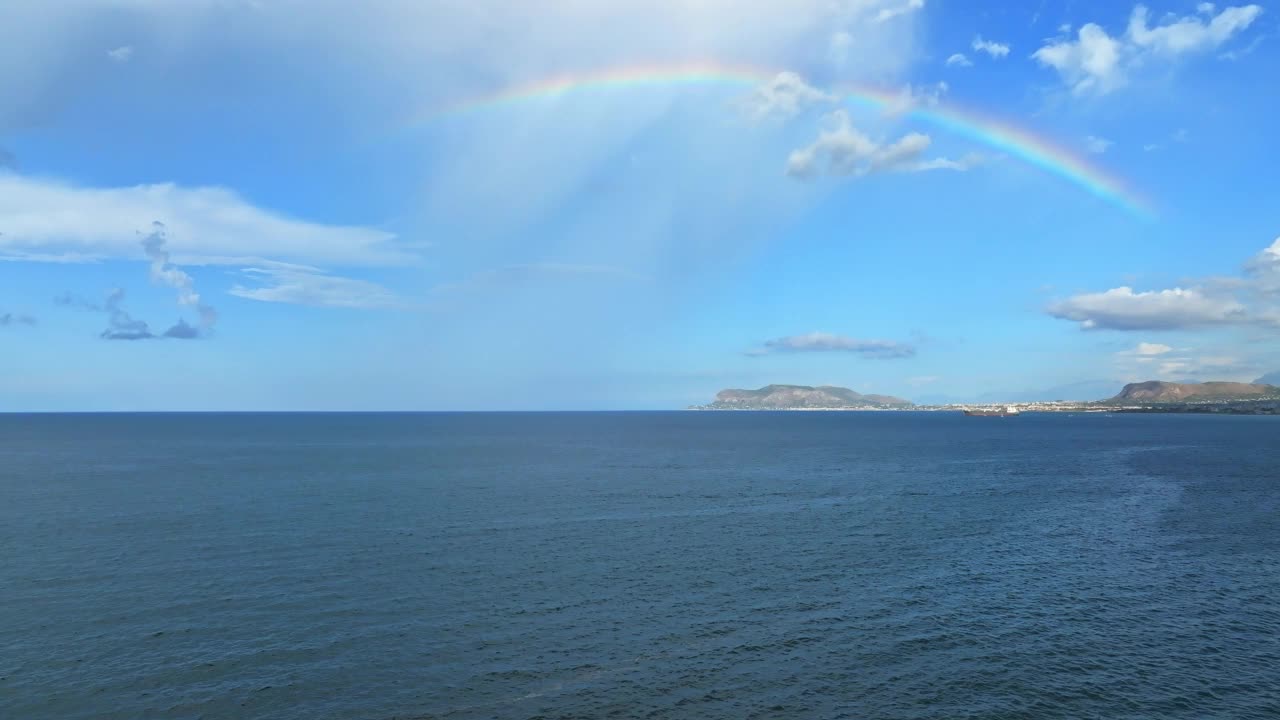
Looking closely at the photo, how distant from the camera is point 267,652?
42812 mm

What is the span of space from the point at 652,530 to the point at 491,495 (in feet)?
112

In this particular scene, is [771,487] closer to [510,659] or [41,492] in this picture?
[510,659]

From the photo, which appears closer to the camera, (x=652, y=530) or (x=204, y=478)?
(x=652, y=530)

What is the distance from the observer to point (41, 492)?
10669cm

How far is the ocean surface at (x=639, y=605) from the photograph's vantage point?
3747 cm

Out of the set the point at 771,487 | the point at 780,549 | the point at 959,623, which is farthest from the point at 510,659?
the point at 771,487

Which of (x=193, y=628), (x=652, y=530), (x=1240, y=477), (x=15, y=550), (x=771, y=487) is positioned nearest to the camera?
(x=193, y=628)

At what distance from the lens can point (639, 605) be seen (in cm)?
5169

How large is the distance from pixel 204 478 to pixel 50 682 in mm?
98143

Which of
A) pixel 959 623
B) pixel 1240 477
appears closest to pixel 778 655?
pixel 959 623

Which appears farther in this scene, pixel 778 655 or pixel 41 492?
pixel 41 492

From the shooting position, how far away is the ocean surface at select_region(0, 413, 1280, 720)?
123 feet

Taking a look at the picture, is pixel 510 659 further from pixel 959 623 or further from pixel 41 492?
pixel 41 492

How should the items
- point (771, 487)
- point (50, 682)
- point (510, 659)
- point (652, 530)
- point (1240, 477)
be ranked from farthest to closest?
point (1240, 477), point (771, 487), point (652, 530), point (510, 659), point (50, 682)
